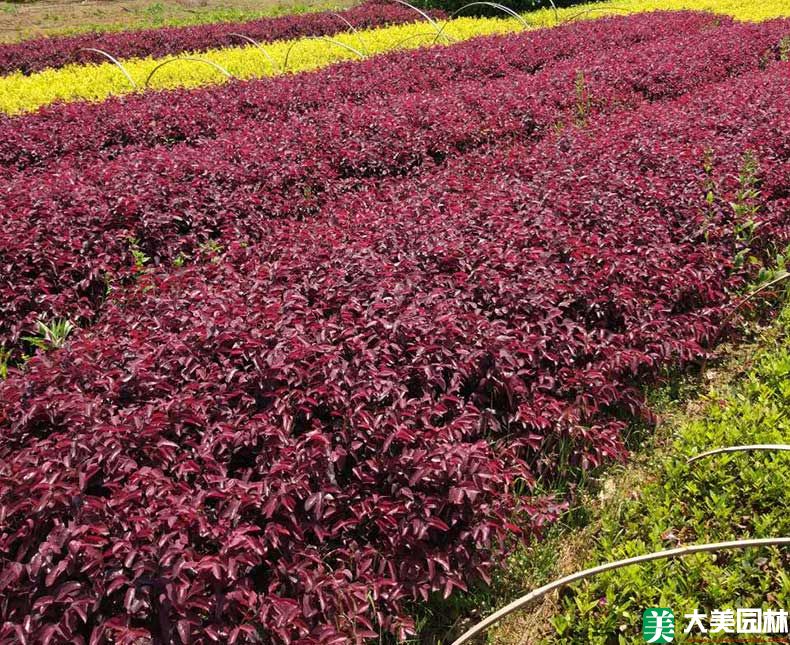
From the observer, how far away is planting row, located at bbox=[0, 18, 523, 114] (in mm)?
8555

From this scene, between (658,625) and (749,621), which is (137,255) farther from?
(749,621)

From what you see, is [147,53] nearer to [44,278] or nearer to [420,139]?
[420,139]

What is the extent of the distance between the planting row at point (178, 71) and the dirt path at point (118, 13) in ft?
29.9

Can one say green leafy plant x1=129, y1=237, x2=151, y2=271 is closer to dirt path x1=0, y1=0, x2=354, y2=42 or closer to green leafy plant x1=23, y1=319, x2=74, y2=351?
green leafy plant x1=23, y1=319, x2=74, y2=351

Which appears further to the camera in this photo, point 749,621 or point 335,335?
point 335,335

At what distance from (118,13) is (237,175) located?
840 inches

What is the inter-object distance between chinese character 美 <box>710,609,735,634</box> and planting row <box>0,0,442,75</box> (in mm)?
12965

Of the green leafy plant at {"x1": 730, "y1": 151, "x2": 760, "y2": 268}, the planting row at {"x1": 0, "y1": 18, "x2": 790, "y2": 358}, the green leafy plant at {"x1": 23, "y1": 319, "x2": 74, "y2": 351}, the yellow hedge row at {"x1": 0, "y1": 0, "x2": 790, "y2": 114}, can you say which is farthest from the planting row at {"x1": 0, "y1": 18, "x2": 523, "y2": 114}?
the green leafy plant at {"x1": 730, "y1": 151, "x2": 760, "y2": 268}

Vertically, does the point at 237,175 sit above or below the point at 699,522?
above

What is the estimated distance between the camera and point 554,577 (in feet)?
8.64

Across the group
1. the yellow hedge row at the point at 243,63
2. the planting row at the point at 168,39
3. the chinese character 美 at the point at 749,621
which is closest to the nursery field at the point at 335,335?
the chinese character 美 at the point at 749,621

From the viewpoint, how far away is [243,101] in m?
7.46

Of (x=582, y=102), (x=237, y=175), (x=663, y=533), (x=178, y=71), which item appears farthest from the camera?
(x=178, y=71)

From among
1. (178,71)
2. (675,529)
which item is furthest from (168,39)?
(675,529)
